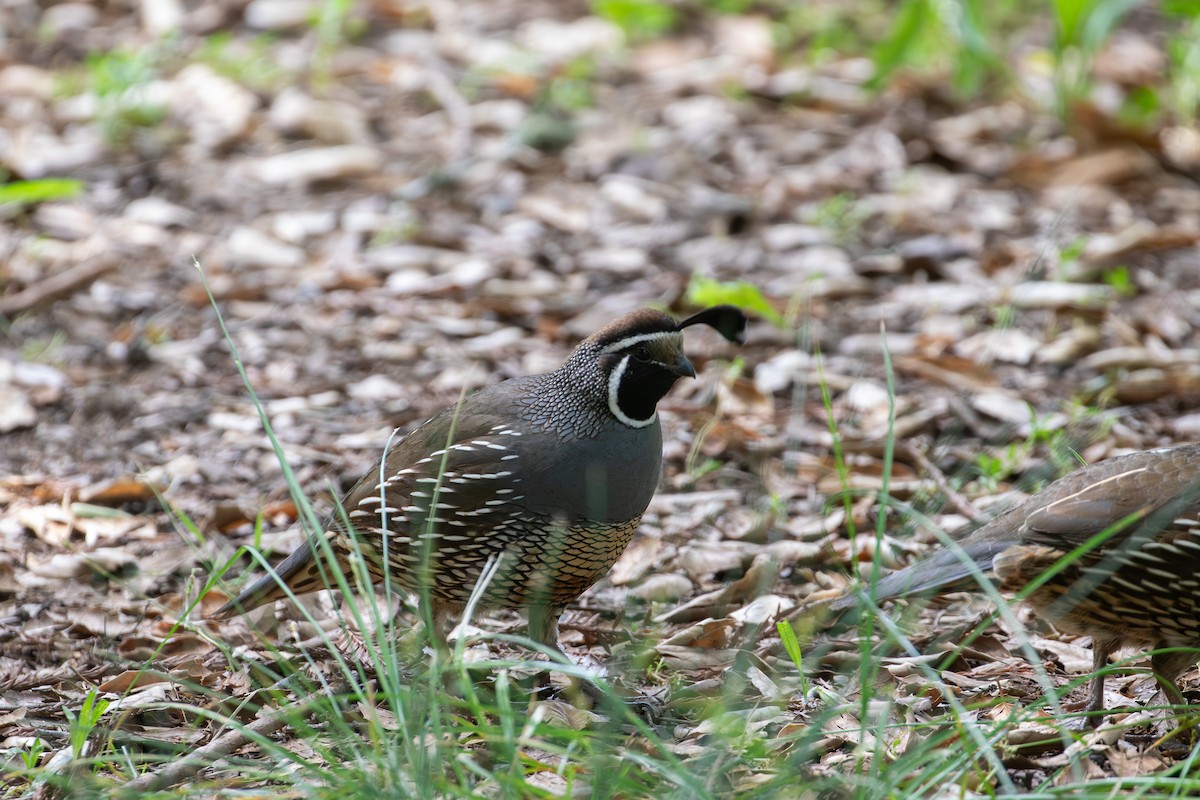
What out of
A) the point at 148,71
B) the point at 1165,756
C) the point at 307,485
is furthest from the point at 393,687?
the point at 148,71

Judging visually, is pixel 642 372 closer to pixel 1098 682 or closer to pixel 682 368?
pixel 682 368

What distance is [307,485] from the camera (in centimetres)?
515

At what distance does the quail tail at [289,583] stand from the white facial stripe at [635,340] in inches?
42.4

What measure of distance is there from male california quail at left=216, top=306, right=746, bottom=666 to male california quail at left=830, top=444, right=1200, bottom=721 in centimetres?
73

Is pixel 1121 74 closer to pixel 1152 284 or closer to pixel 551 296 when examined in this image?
pixel 1152 284

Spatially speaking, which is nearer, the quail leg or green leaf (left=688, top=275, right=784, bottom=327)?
the quail leg

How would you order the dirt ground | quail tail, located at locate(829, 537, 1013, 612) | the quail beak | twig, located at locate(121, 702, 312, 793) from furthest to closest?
the dirt ground → the quail beak → quail tail, located at locate(829, 537, 1013, 612) → twig, located at locate(121, 702, 312, 793)

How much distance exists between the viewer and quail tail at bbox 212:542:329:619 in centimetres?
409

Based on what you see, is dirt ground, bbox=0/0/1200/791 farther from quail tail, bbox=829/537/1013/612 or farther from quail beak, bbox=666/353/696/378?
quail beak, bbox=666/353/696/378

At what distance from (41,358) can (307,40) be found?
12.4 feet

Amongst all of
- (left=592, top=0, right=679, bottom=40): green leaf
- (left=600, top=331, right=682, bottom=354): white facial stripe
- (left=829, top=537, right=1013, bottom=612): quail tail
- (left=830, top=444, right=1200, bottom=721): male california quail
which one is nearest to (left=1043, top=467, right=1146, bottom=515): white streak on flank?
(left=830, top=444, right=1200, bottom=721): male california quail

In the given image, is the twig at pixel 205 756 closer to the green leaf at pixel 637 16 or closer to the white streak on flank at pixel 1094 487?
the white streak on flank at pixel 1094 487

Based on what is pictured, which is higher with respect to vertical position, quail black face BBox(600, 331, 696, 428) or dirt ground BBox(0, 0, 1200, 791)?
quail black face BBox(600, 331, 696, 428)

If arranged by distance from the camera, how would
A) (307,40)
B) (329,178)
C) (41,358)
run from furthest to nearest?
(307,40) → (329,178) → (41,358)
